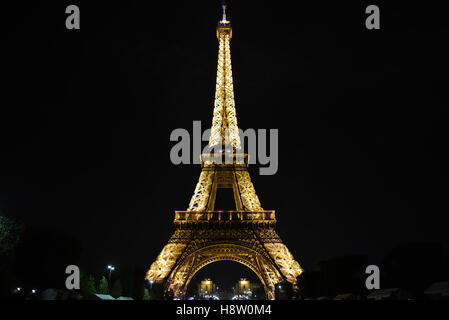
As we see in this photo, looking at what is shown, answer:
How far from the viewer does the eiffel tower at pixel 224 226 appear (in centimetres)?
4253

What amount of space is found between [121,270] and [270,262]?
13.7m

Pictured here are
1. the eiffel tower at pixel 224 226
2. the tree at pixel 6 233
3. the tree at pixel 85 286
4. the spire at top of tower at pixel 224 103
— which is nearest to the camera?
the tree at pixel 6 233

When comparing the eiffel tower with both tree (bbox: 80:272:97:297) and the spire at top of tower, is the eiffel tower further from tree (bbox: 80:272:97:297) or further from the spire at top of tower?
tree (bbox: 80:272:97:297)

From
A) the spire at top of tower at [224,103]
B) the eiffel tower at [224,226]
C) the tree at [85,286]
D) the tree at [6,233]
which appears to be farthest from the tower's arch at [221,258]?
the tree at [6,233]

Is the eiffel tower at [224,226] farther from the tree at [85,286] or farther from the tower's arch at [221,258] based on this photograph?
the tree at [85,286]

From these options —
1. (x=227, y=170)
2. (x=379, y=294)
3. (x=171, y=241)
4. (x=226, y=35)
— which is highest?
(x=226, y=35)

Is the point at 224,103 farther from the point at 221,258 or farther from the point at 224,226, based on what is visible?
the point at 221,258

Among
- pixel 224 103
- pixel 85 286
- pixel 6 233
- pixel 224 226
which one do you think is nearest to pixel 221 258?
pixel 224 226

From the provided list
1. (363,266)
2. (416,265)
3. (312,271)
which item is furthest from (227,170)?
(416,265)

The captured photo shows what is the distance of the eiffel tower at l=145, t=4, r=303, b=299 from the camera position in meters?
42.5

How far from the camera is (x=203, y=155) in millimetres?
48438

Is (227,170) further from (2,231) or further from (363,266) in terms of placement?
(2,231)

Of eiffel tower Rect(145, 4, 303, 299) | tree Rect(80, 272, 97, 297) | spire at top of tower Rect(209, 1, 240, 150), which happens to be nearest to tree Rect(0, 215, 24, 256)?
tree Rect(80, 272, 97, 297)

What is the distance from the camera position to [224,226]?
4462 centimetres
